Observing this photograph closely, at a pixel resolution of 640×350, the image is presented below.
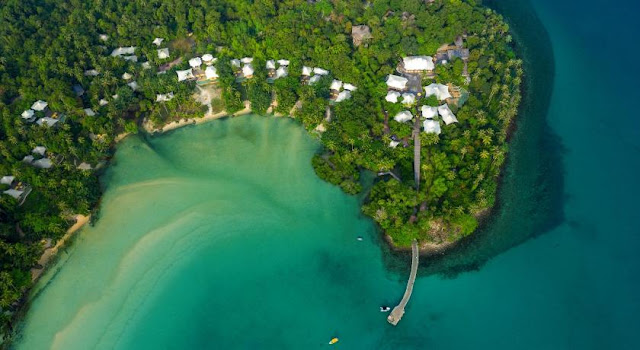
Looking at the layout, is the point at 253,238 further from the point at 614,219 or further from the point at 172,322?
the point at 614,219

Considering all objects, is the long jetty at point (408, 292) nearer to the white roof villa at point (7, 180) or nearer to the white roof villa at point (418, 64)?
the white roof villa at point (418, 64)

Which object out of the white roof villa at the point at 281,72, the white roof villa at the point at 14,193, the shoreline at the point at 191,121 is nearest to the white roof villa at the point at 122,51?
the shoreline at the point at 191,121

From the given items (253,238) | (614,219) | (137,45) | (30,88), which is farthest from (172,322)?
(614,219)

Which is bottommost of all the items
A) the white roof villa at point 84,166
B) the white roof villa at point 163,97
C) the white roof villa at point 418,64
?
the white roof villa at point 84,166

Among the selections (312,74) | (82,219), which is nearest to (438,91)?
(312,74)

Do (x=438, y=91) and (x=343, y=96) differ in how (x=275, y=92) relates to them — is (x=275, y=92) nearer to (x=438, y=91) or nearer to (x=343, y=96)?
(x=343, y=96)

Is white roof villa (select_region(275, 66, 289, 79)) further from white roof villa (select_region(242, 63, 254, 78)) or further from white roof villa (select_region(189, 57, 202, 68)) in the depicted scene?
white roof villa (select_region(189, 57, 202, 68))
